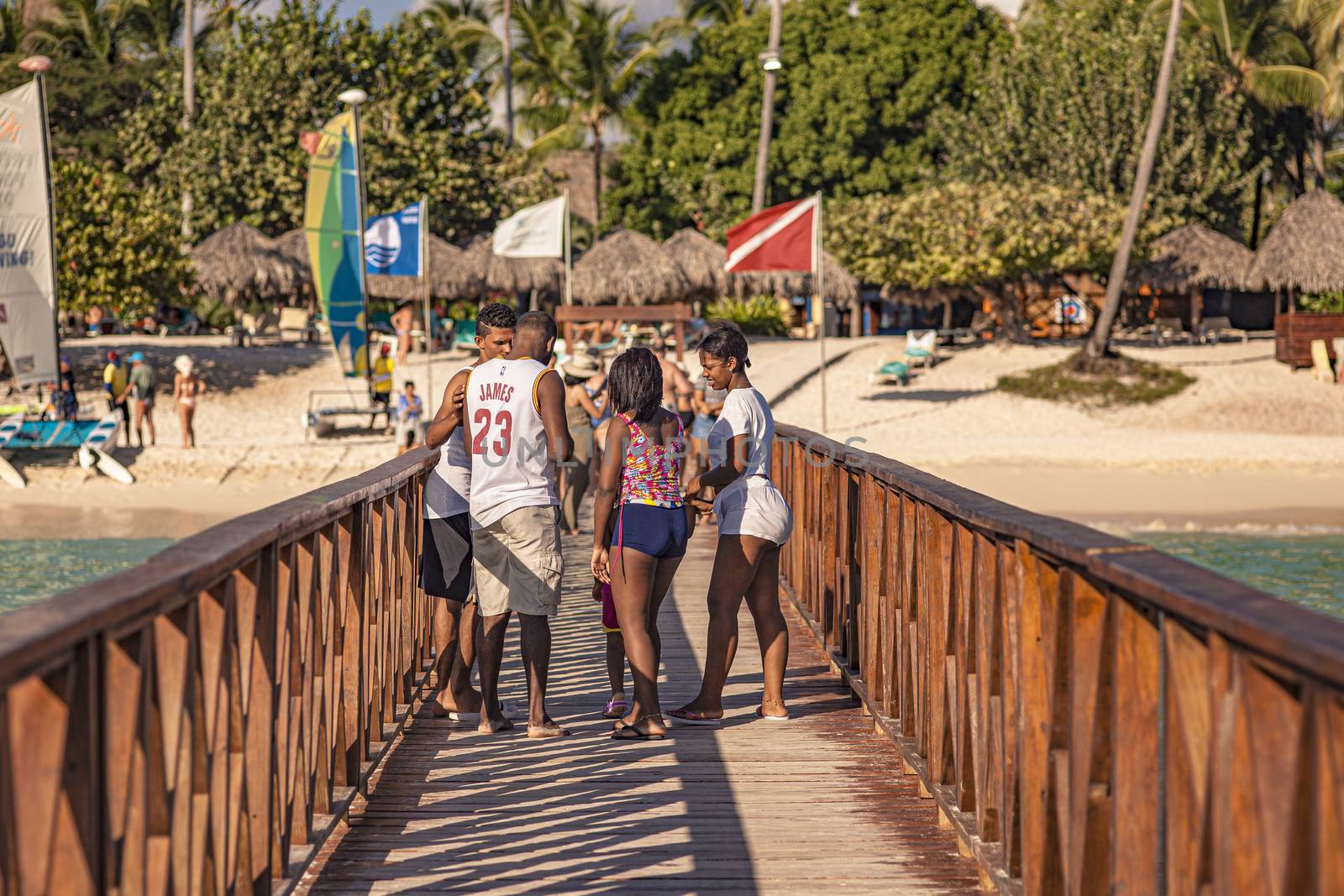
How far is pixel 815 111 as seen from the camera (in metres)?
42.9

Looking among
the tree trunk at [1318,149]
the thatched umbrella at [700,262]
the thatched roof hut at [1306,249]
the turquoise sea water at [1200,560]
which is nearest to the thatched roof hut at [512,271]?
the thatched umbrella at [700,262]

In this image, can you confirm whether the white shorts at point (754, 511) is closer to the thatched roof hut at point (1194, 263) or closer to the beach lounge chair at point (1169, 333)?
the beach lounge chair at point (1169, 333)

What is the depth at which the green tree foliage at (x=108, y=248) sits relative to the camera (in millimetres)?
27688

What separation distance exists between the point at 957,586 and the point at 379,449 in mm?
20220

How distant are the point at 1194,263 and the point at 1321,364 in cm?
656

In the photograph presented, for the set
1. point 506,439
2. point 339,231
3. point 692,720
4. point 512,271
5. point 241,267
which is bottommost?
point 692,720

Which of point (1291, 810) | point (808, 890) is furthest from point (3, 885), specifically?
point (808, 890)

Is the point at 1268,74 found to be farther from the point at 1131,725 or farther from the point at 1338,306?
the point at 1131,725

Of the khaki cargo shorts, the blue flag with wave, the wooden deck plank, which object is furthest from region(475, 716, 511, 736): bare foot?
the blue flag with wave

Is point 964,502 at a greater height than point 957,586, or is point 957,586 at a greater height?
point 964,502

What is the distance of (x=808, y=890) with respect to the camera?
152 inches

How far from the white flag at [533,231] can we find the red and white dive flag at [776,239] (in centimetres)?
738

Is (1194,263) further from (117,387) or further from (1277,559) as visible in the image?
(117,387)

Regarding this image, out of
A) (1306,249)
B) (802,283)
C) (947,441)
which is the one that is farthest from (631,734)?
(1306,249)
